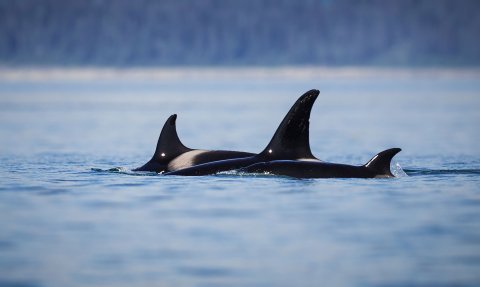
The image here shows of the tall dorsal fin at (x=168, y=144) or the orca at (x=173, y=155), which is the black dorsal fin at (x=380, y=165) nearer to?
the orca at (x=173, y=155)

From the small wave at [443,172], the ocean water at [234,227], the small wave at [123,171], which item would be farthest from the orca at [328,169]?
the small wave at [123,171]

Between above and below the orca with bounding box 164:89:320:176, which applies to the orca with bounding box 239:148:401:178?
below

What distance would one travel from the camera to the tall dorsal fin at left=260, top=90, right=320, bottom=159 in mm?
21016

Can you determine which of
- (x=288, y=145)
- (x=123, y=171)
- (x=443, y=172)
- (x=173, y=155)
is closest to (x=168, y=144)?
(x=173, y=155)

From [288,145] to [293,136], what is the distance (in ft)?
0.59

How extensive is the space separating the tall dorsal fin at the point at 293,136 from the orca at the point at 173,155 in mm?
1538

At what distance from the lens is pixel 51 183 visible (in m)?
21.0

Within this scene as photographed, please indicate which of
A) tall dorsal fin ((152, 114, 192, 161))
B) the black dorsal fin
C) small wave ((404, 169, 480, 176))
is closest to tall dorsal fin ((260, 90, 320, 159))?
the black dorsal fin

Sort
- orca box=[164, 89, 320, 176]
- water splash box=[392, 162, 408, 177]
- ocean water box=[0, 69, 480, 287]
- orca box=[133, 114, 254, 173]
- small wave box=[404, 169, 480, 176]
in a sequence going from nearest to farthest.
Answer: ocean water box=[0, 69, 480, 287], orca box=[164, 89, 320, 176], water splash box=[392, 162, 408, 177], small wave box=[404, 169, 480, 176], orca box=[133, 114, 254, 173]

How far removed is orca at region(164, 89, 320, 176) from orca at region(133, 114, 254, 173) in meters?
1.17

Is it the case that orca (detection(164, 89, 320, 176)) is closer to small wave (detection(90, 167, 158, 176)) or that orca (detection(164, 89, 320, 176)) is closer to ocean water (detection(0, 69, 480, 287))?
ocean water (detection(0, 69, 480, 287))

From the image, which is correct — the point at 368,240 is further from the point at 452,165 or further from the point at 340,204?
the point at 452,165

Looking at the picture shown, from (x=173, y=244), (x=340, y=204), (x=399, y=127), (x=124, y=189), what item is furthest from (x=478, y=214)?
(x=399, y=127)

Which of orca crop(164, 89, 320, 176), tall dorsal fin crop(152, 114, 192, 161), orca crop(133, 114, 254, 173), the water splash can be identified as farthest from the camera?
tall dorsal fin crop(152, 114, 192, 161)
